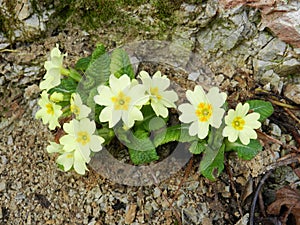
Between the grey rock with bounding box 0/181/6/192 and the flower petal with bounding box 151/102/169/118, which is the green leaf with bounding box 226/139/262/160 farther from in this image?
the grey rock with bounding box 0/181/6/192

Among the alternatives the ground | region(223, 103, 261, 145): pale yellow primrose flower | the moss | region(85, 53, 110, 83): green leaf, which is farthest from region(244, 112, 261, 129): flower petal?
the moss

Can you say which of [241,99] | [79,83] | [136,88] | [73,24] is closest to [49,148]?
[79,83]

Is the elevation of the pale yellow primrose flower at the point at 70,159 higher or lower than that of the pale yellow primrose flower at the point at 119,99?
lower

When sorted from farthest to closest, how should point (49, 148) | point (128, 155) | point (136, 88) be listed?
point (128, 155), point (49, 148), point (136, 88)

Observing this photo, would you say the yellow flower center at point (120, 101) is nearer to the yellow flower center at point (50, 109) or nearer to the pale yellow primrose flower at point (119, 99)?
the pale yellow primrose flower at point (119, 99)

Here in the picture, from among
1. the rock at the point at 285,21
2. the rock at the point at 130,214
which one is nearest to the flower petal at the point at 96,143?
the rock at the point at 130,214

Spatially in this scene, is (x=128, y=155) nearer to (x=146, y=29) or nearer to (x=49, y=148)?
(x=49, y=148)
